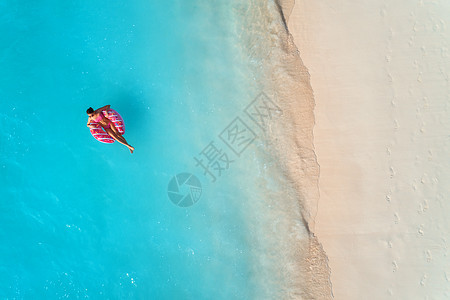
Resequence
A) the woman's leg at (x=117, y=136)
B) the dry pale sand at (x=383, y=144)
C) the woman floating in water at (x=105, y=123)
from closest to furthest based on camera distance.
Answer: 1. the woman floating in water at (x=105, y=123)
2. the woman's leg at (x=117, y=136)
3. the dry pale sand at (x=383, y=144)

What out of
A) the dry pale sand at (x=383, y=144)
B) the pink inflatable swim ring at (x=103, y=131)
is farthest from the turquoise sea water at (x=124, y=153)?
the dry pale sand at (x=383, y=144)

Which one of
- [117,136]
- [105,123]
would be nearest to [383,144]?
[117,136]

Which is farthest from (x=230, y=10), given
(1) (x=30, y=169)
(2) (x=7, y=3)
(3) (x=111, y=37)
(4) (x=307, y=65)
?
(1) (x=30, y=169)

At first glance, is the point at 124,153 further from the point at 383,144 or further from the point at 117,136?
the point at 383,144

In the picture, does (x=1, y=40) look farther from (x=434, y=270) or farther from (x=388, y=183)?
(x=434, y=270)

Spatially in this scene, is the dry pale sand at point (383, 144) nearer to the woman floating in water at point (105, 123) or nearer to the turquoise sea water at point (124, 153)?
the turquoise sea water at point (124, 153)

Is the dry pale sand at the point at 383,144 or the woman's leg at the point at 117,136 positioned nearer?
the woman's leg at the point at 117,136

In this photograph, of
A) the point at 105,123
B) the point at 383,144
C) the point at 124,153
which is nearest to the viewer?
the point at 105,123
